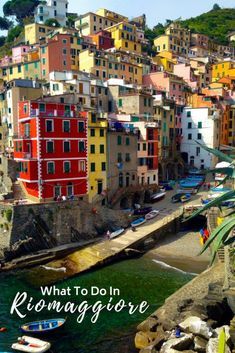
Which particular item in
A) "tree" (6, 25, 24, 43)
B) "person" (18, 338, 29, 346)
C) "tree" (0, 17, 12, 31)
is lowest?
"person" (18, 338, 29, 346)

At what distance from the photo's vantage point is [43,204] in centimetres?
4091

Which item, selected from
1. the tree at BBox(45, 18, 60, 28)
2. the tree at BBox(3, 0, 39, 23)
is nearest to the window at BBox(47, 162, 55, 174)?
the tree at BBox(45, 18, 60, 28)

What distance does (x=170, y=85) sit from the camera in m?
82.2

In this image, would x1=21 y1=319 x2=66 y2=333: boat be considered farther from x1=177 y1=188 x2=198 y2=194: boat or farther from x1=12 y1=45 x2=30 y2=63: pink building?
x1=12 y1=45 x2=30 y2=63: pink building

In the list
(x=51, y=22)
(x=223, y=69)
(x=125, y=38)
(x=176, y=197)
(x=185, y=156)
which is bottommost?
(x=176, y=197)

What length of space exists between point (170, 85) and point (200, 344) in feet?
Answer: 226

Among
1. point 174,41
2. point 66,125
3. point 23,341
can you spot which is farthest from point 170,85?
point 23,341

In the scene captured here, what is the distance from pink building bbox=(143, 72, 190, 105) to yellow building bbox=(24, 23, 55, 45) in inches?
1493

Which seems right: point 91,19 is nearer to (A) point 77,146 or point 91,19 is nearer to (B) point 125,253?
(A) point 77,146

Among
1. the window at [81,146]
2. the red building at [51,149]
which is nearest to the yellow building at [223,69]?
the window at [81,146]

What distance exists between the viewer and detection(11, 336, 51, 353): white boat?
73.0 ft

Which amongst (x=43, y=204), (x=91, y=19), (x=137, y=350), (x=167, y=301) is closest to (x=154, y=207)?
(x=43, y=204)

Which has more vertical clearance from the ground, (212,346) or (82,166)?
(82,166)

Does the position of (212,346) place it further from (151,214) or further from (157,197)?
(157,197)
